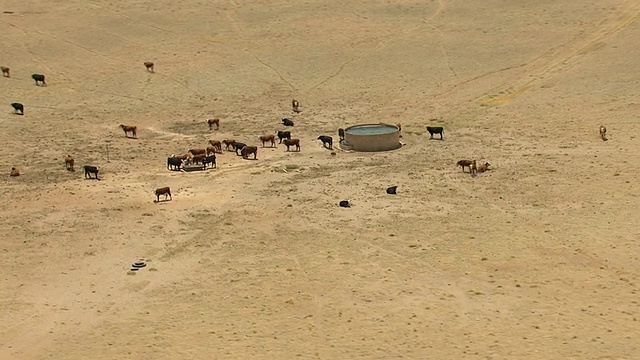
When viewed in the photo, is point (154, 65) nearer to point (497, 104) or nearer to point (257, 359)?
point (497, 104)

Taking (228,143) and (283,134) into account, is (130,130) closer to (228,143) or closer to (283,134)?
(228,143)

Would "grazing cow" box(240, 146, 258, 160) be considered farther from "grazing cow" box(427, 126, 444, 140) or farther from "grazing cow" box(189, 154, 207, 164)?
"grazing cow" box(427, 126, 444, 140)

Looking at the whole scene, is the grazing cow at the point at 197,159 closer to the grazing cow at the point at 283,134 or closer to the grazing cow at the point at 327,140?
the grazing cow at the point at 283,134

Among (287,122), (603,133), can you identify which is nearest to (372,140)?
(287,122)

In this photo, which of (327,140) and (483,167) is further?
(327,140)

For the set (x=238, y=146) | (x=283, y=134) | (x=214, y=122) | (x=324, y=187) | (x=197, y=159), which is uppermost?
(x=214, y=122)

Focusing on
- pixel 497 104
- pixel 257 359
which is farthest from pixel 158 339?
pixel 497 104

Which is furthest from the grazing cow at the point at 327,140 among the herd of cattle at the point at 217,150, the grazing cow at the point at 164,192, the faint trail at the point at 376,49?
the faint trail at the point at 376,49

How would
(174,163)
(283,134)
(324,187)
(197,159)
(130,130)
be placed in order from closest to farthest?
1. (324,187)
2. (174,163)
3. (197,159)
4. (283,134)
5. (130,130)
